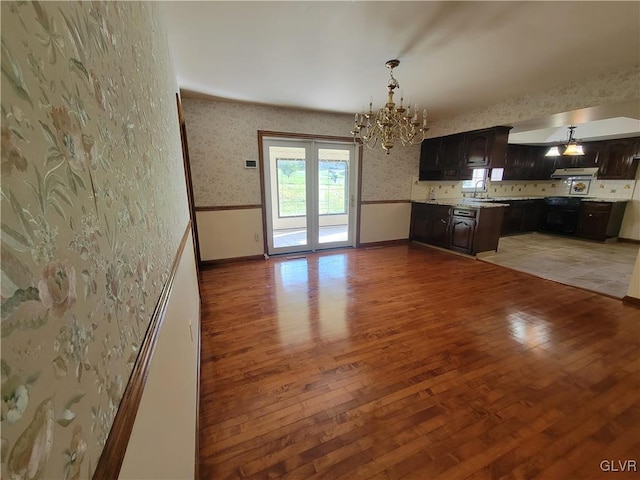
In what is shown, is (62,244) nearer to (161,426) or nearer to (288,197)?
(161,426)

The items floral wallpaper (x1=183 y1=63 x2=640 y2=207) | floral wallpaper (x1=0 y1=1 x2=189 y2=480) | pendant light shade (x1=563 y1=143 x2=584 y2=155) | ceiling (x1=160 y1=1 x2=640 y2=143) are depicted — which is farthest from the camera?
pendant light shade (x1=563 y1=143 x2=584 y2=155)

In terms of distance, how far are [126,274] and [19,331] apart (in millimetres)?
290

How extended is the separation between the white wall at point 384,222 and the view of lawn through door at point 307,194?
36cm

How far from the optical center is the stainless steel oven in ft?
19.0

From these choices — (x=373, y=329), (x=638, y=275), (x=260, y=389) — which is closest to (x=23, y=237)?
(x=260, y=389)

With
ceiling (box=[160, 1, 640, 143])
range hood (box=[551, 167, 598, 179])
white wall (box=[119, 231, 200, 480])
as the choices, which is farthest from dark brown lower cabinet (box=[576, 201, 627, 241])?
white wall (box=[119, 231, 200, 480])

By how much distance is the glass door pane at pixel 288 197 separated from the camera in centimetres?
428

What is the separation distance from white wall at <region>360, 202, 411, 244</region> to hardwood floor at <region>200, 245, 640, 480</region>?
7.00ft

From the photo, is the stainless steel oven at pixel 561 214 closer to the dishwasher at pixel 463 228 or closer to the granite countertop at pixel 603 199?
the granite countertop at pixel 603 199

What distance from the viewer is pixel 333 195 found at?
4758 mm

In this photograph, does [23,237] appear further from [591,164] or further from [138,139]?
[591,164]

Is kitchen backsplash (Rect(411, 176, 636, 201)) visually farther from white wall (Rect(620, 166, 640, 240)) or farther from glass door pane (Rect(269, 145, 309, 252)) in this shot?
glass door pane (Rect(269, 145, 309, 252))

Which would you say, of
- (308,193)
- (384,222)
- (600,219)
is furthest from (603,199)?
(308,193)

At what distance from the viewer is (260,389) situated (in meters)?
1.69
